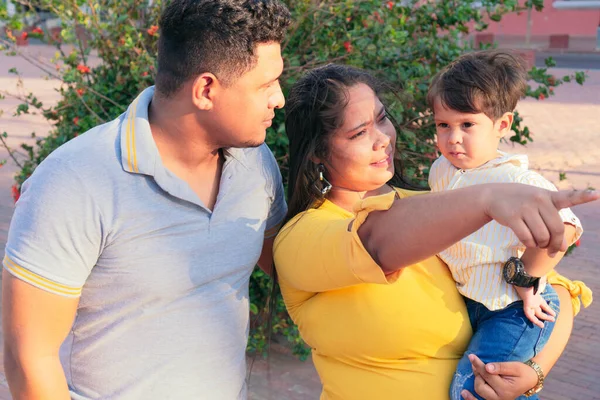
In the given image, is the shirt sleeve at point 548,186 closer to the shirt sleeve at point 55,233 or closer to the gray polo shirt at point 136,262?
the gray polo shirt at point 136,262

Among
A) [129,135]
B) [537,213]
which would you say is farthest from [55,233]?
[537,213]

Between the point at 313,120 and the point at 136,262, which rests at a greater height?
the point at 313,120

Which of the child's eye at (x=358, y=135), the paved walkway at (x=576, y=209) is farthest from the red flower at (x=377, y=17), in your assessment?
the child's eye at (x=358, y=135)

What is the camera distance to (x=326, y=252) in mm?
1862

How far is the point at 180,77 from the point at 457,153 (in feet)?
2.74

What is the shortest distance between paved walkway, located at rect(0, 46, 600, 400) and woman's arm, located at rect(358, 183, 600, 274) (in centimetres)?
170

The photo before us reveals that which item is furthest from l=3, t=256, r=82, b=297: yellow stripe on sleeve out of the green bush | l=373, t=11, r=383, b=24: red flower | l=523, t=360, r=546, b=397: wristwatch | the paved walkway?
l=373, t=11, r=383, b=24: red flower

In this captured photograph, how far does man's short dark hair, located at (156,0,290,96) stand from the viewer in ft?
6.29

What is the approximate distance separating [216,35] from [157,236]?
525 mm

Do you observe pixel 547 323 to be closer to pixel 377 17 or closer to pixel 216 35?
pixel 216 35

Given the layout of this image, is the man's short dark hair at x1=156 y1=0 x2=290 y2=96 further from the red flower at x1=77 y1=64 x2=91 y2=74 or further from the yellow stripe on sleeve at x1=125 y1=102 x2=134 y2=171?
the red flower at x1=77 y1=64 x2=91 y2=74

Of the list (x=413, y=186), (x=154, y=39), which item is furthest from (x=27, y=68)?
(x=413, y=186)

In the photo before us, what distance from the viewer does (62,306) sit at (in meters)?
1.75

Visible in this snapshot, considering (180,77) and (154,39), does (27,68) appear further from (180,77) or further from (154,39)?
(180,77)
